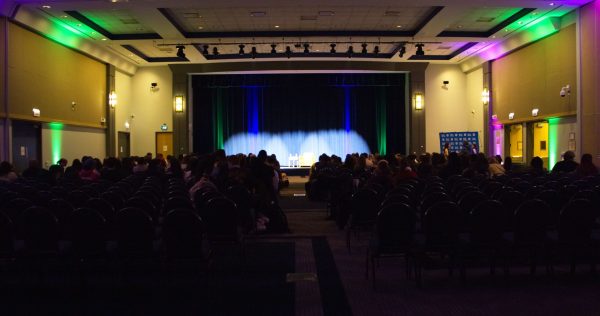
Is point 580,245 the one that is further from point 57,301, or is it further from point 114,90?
point 114,90

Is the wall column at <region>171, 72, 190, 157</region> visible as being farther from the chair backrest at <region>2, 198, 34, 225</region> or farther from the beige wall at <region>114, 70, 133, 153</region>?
the chair backrest at <region>2, 198, 34, 225</region>

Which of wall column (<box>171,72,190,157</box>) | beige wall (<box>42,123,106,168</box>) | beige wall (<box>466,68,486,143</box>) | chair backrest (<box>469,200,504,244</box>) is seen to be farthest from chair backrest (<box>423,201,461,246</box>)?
wall column (<box>171,72,190,157</box>)

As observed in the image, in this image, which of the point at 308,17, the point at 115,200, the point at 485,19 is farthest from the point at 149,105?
the point at 115,200

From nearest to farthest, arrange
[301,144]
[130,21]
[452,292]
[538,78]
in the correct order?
[452,292]
[130,21]
[538,78]
[301,144]

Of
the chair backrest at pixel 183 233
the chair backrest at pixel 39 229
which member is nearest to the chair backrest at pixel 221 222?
the chair backrest at pixel 183 233

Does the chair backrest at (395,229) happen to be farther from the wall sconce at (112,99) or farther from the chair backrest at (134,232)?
the wall sconce at (112,99)

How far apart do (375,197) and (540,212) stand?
2564 mm

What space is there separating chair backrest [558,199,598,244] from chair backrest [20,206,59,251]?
5333 millimetres

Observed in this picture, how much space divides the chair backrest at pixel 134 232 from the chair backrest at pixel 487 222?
11.1 ft

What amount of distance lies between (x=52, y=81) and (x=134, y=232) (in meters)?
14.1

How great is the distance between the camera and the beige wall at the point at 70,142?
1761 cm

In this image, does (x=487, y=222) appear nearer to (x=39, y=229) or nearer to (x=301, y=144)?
(x=39, y=229)

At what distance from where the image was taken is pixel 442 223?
5723mm

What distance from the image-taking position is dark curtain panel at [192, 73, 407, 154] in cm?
2631
